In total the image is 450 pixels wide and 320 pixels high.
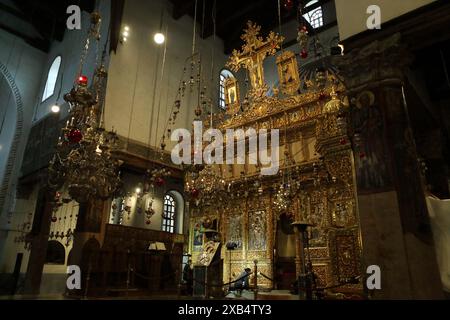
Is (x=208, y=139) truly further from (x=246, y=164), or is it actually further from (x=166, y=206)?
(x=166, y=206)

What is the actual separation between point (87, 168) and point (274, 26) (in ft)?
45.4

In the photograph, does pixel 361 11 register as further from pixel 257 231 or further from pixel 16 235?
pixel 16 235

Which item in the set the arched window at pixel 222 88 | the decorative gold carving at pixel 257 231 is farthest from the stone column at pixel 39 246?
the arched window at pixel 222 88

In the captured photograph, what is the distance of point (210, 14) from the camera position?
15555mm

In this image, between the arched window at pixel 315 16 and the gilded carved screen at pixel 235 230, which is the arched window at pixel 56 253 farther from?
the arched window at pixel 315 16

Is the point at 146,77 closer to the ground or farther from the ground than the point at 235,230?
farther from the ground

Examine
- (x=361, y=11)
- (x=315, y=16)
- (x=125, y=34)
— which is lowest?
(x=361, y=11)

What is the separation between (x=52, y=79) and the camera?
594 inches

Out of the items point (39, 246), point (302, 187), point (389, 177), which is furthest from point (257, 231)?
point (389, 177)

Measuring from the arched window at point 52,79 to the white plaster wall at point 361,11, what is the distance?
14162 mm

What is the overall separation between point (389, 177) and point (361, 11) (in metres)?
2.58

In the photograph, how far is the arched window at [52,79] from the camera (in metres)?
14.9
